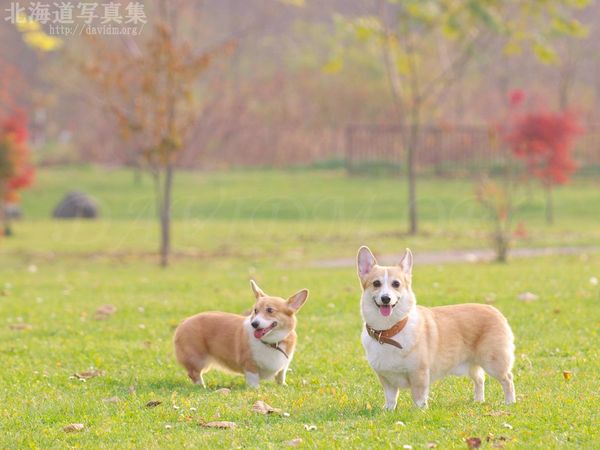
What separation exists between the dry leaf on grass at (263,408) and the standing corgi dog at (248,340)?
0.78 meters

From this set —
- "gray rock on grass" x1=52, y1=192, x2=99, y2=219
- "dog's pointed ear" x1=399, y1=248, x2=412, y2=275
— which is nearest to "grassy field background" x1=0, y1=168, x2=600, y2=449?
"dog's pointed ear" x1=399, y1=248, x2=412, y2=275

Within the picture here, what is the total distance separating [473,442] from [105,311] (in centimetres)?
715

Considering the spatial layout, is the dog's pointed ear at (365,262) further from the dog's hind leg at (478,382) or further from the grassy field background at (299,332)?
the dog's hind leg at (478,382)

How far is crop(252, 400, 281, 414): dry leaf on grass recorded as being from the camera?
7055 millimetres

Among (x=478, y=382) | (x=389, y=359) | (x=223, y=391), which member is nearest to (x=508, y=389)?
(x=478, y=382)

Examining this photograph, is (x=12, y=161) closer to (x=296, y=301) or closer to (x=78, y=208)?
(x=78, y=208)

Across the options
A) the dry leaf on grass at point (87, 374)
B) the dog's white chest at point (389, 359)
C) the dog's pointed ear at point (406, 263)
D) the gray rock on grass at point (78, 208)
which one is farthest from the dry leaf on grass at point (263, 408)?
the gray rock on grass at point (78, 208)

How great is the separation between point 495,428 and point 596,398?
1.17 metres

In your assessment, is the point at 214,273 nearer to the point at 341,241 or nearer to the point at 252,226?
the point at 341,241

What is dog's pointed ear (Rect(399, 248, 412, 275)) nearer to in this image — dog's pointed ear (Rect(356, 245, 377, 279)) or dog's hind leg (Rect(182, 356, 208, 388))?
dog's pointed ear (Rect(356, 245, 377, 279))

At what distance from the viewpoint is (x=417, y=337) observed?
6.80 meters

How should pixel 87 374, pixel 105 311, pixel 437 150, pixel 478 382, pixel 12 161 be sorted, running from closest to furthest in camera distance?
pixel 478 382, pixel 87 374, pixel 105 311, pixel 12 161, pixel 437 150

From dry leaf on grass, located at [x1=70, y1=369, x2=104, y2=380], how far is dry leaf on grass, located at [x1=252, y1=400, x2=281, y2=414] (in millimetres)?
2134

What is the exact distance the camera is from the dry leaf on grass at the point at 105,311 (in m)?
12.0
